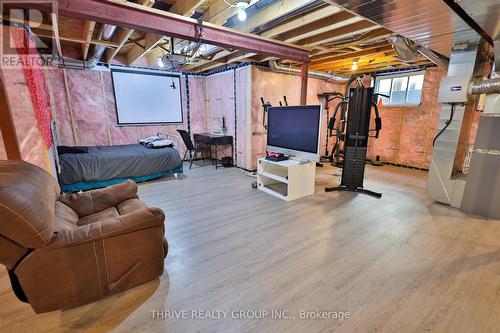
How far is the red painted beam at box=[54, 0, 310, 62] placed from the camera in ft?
6.93

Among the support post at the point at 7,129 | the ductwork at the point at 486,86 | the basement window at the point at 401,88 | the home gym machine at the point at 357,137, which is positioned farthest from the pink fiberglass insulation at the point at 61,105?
the basement window at the point at 401,88

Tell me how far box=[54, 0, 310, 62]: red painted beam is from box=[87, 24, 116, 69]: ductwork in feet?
1.95

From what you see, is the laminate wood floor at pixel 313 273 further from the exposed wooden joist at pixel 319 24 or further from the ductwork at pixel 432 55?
the exposed wooden joist at pixel 319 24

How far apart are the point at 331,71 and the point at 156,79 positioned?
4.58 m

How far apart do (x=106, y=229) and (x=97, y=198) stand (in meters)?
0.81

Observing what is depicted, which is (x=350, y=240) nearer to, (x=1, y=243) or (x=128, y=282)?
(x=128, y=282)

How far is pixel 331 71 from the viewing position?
616 centimetres

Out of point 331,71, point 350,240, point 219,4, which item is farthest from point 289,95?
point 350,240

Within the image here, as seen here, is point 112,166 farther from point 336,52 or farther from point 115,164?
point 336,52

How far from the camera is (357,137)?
3.57 m

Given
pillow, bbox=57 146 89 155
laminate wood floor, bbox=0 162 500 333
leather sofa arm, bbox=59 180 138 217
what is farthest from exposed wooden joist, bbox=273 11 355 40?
pillow, bbox=57 146 89 155

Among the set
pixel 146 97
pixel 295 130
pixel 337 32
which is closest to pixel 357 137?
pixel 295 130

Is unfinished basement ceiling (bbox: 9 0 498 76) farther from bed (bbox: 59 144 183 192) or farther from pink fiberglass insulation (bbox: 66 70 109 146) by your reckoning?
bed (bbox: 59 144 183 192)
